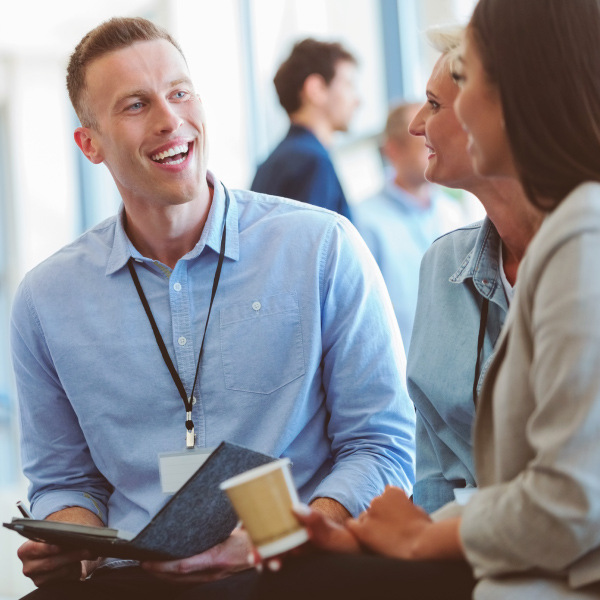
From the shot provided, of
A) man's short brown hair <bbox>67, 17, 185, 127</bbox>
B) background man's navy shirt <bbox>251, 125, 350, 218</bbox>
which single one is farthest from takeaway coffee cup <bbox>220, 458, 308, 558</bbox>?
background man's navy shirt <bbox>251, 125, 350, 218</bbox>

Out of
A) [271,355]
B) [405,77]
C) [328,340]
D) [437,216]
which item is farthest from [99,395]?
[405,77]

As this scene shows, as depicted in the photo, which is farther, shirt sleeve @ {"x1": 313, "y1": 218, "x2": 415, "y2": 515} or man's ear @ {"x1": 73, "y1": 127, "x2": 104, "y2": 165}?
man's ear @ {"x1": 73, "y1": 127, "x2": 104, "y2": 165}

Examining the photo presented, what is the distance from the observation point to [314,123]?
12.6 feet

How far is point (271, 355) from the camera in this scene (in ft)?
6.05

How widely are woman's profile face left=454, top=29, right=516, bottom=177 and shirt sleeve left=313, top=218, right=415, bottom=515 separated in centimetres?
71

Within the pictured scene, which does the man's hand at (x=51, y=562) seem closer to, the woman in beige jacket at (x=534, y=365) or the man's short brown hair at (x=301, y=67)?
the woman in beige jacket at (x=534, y=365)

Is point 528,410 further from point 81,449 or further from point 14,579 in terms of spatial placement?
point 14,579

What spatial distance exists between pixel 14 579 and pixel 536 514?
162 inches

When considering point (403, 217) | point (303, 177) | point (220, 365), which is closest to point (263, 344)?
point (220, 365)

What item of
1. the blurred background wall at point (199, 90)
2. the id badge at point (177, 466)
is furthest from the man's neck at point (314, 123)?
the id badge at point (177, 466)

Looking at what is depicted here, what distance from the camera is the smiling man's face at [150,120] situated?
1.99m

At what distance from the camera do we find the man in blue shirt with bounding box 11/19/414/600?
1809 mm

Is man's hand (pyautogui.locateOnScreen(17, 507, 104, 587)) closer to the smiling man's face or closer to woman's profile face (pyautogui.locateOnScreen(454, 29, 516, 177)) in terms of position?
the smiling man's face

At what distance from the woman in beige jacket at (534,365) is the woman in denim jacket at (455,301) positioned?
38 cm
